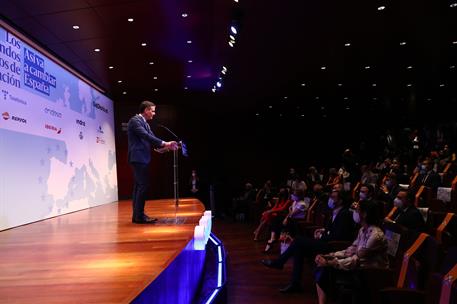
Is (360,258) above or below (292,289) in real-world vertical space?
above

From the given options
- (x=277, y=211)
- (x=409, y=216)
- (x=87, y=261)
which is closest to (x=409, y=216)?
(x=409, y=216)

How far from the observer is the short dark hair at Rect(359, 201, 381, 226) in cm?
356

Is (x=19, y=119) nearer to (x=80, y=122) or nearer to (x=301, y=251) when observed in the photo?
(x=80, y=122)

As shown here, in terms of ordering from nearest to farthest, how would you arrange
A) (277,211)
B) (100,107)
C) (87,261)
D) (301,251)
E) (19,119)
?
1. (87,261)
2. (301,251)
3. (19,119)
4. (277,211)
5. (100,107)

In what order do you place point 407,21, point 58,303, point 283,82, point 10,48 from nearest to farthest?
point 58,303 < point 10,48 < point 407,21 < point 283,82

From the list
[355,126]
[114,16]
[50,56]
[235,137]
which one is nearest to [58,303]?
[114,16]

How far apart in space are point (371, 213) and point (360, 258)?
375 millimetres

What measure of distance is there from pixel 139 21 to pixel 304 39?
123 inches

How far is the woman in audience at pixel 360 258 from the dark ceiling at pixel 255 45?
12.7 ft

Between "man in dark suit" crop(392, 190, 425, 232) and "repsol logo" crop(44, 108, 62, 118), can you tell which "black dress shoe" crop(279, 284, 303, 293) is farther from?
"repsol logo" crop(44, 108, 62, 118)

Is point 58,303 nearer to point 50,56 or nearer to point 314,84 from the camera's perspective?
point 50,56

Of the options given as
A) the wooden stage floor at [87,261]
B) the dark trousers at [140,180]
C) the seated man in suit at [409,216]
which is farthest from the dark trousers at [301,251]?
the dark trousers at [140,180]

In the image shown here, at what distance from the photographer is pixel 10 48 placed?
6469mm

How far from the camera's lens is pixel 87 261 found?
324 centimetres
